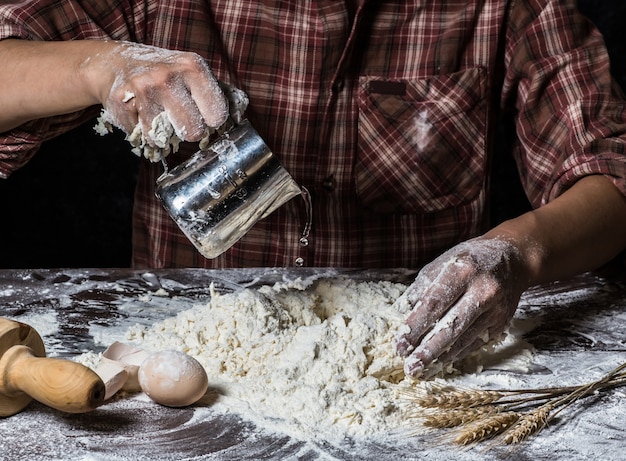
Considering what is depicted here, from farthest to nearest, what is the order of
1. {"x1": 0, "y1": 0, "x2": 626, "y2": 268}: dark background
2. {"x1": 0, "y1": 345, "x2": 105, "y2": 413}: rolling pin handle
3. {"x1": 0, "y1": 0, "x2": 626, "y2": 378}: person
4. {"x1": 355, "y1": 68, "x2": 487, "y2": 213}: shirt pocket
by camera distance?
{"x1": 0, "y1": 0, "x2": 626, "y2": 268}: dark background < {"x1": 355, "y1": 68, "x2": 487, "y2": 213}: shirt pocket < {"x1": 0, "y1": 0, "x2": 626, "y2": 378}: person < {"x1": 0, "y1": 345, "x2": 105, "y2": 413}: rolling pin handle

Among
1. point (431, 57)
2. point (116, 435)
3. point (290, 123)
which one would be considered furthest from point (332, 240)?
point (116, 435)

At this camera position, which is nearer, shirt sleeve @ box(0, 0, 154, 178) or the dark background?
shirt sleeve @ box(0, 0, 154, 178)

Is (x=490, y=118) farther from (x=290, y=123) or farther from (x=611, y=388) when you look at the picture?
(x=611, y=388)

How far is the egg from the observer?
0.95 m

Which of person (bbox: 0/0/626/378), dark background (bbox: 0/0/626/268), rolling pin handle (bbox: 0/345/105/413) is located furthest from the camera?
dark background (bbox: 0/0/626/268)

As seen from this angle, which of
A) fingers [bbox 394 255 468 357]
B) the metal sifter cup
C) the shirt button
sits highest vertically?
the metal sifter cup

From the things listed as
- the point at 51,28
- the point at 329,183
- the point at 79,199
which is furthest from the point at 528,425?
the point at 79,199

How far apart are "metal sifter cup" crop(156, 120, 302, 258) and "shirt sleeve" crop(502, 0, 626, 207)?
2.10ft

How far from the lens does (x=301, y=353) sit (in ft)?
3.41

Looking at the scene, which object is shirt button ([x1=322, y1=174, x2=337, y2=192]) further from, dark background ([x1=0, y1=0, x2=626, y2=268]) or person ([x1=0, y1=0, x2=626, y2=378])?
dark background ([x1=0, y1=0, x2=626, y2=268])

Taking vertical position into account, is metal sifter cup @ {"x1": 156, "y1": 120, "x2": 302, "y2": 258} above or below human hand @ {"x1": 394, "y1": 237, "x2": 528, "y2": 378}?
above

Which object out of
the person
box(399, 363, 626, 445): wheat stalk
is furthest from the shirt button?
box(399, 363, 626, 445): wheat stalk

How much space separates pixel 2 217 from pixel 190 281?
1142 millimetres

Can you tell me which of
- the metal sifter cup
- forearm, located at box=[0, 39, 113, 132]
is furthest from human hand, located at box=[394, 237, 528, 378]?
forearm, located at box=[0, 39, 113, 132]
